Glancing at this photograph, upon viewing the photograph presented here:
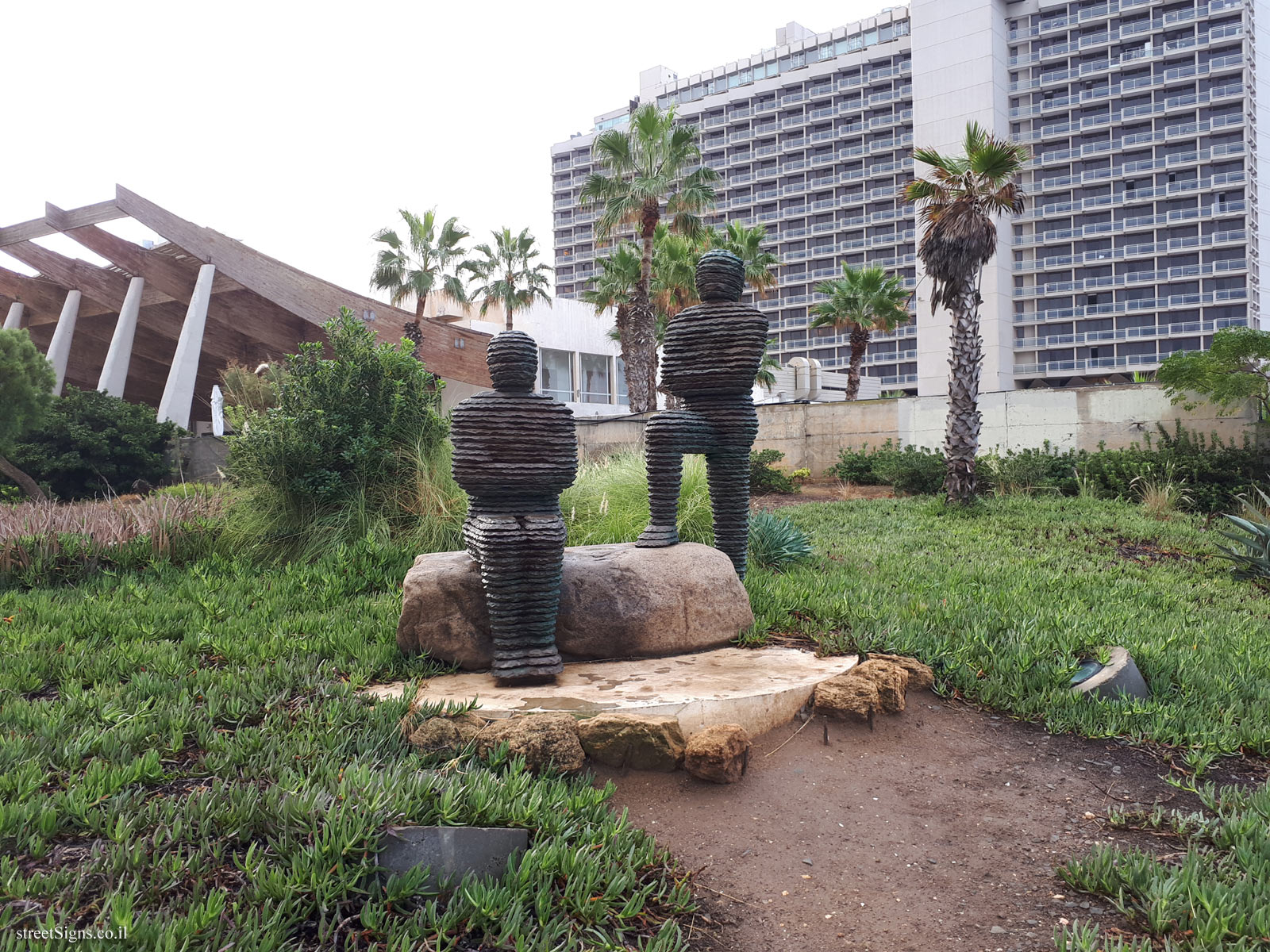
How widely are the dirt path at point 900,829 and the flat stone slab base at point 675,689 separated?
0.23m

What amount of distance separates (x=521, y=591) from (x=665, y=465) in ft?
5.57

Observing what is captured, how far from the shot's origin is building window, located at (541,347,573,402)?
129 feet

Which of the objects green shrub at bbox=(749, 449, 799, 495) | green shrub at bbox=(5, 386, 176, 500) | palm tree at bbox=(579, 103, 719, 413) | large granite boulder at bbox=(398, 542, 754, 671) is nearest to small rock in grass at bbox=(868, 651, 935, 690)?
large granite boulder at bbox=(398, 542, 754, 671)

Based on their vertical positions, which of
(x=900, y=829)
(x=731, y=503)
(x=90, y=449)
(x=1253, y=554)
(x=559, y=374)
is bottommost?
(x=900, y=829)

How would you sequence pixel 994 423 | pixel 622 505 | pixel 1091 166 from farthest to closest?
pixel 1091 166 → pixel 994 423 → pixel 622 505

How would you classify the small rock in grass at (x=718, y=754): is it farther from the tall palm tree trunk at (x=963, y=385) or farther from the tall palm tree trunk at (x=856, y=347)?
the tall palm tree trunk at (x=856, y=347)

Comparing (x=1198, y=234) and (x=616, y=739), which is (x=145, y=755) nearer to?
(x=616, y=739)

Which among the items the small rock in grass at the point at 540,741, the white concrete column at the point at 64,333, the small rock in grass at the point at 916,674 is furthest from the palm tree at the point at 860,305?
the small rock in grass at the point at 540,741

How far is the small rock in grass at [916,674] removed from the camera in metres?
4.92

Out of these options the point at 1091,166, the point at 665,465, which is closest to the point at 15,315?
the point at 665,465

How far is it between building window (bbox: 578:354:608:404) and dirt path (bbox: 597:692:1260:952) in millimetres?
36788

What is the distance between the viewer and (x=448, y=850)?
9.43 ft

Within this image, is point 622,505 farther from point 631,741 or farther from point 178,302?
point 178,302

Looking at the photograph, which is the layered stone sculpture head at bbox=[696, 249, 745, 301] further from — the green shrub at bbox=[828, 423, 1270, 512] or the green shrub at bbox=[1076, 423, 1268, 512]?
the green shrub at bbox=[1076, 423, 1268, 512]
